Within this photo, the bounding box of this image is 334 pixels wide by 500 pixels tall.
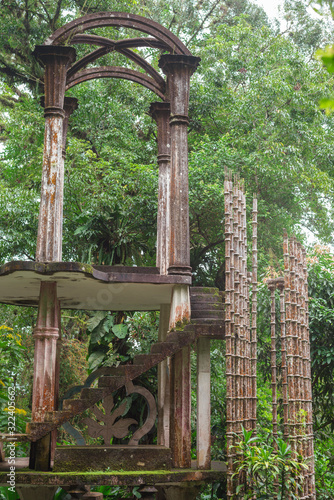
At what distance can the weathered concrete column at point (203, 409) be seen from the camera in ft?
19.9

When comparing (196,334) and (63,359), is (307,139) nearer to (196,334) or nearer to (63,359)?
(63,359)

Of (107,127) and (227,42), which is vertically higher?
(227,42)

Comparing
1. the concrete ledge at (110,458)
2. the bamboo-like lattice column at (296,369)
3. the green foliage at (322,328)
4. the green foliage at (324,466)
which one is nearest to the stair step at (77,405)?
the concrete ledge at (110,458)

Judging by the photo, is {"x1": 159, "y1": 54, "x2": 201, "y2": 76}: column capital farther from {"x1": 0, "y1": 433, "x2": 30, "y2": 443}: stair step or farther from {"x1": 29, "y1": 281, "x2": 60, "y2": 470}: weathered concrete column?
{"x1": 0, "y1": 433, "x2": 30, "y2": 443}: stair step

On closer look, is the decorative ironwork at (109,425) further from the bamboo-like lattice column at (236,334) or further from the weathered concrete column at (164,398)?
the weathered concrete column at (164,398)

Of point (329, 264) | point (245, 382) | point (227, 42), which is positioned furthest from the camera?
point (227, 42)

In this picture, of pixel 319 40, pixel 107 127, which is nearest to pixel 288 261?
pixel 107 127

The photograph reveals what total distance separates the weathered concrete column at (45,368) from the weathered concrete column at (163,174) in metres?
1.75

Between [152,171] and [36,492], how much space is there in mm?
7407

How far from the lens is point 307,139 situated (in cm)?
1382

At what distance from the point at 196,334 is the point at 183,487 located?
4.85 feet

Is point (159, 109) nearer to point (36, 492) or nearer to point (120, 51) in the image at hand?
point (120, 51)

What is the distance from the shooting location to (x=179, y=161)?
22.3 ft

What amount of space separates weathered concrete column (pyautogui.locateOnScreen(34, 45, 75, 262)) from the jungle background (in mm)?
3381
